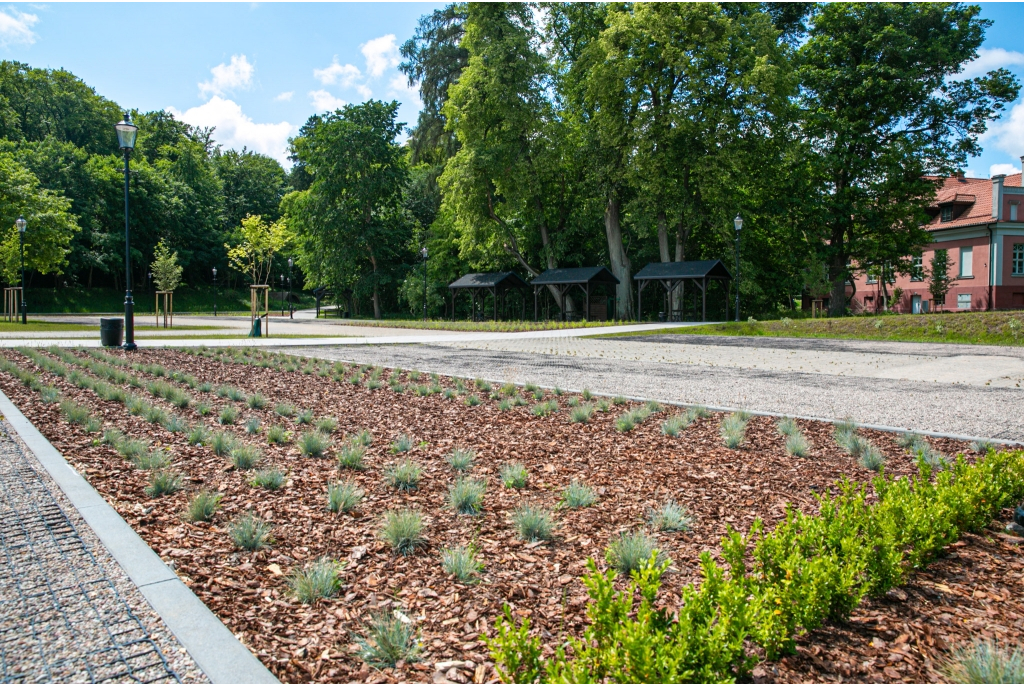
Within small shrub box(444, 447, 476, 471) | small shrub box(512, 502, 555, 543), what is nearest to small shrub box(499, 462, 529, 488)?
small shrub box(444, 447, 476, 471)

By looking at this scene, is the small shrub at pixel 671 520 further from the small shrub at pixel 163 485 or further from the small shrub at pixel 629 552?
the small shrub at pixel 163 485

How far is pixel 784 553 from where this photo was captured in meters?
2.67

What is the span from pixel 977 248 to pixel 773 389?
3914 centimetres

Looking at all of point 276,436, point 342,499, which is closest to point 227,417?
point 276,436

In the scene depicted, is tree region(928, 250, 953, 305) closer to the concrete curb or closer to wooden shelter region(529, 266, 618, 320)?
wooden shelter region(529, 266, 618, 320)

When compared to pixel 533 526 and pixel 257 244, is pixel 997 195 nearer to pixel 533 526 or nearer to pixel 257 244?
pixel 533 526

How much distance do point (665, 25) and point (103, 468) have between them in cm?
3044

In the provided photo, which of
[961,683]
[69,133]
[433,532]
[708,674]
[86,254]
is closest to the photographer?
[708,674]

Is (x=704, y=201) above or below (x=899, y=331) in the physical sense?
above

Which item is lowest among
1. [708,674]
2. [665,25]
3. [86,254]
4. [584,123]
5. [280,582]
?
[280,582]

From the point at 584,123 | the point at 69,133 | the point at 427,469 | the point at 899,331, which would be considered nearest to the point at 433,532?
the point at 427,469

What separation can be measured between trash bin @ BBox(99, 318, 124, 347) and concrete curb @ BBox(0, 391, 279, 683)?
42.7ft

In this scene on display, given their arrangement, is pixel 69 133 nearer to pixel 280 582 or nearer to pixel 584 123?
pixel 584 123

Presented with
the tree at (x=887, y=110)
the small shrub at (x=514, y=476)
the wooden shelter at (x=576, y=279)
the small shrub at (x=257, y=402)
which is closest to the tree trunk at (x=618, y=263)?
the wooden shelter at (x=576, y=279)
